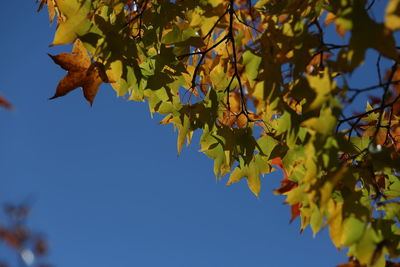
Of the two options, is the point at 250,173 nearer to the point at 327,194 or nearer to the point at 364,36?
the point at 327,194

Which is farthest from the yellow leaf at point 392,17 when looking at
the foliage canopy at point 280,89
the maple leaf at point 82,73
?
the maple leaf at point 82,73

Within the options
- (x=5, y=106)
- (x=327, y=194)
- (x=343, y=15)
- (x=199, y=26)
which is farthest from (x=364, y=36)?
(x=5, y=106)

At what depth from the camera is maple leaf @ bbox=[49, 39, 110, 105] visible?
1.31 m

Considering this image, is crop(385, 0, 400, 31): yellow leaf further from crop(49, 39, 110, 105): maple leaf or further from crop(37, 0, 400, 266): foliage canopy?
crop(49, 39, 110, 105): maple leaf

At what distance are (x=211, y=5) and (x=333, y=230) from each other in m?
0.80

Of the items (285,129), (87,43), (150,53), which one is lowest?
(87,43)

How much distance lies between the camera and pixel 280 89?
111 centimetres

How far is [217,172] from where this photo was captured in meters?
1.49

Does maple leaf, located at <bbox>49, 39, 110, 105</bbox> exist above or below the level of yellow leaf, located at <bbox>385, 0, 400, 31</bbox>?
below

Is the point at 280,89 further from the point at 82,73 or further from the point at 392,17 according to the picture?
the point at 82,73

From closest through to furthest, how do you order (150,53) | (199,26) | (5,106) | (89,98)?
(89,98) < (199,26) < (150,53) < (5,106)

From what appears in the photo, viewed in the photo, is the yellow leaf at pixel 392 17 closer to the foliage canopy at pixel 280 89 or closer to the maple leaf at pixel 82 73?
the foliage canopy at pixel 280 89

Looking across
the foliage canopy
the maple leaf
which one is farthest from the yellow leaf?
the maple leaf

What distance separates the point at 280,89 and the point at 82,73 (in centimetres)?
65
